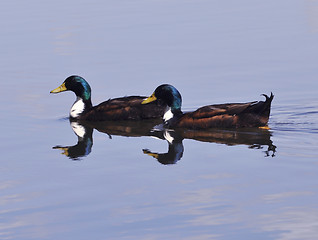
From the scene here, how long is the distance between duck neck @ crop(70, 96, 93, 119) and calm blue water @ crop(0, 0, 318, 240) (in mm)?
270

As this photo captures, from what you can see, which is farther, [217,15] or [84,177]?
[217,15]

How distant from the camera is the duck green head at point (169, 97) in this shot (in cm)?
1528

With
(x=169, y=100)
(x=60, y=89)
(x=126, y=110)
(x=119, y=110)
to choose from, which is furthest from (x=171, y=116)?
(x=60, y=89)

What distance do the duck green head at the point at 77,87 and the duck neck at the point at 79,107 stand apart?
0.21 ft

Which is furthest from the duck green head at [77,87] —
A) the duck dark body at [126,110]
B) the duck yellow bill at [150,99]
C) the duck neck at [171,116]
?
the duck neck at [171,116]

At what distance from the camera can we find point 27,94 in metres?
17.3

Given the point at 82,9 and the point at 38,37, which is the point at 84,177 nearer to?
the point at 38,37

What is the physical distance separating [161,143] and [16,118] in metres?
3.08

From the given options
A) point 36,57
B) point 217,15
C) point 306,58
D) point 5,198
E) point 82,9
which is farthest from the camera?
point 82,9

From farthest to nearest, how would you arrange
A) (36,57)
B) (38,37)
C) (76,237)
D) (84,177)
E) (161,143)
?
(38,37) → (36,57) → (161,143) → (84,177) → (76,237)

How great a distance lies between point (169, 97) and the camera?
1535cm

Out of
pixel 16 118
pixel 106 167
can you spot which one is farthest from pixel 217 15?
pixel 106 167

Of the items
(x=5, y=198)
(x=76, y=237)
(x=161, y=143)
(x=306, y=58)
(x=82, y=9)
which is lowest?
(x=76, y=237)

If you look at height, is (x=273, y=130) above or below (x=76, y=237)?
above
